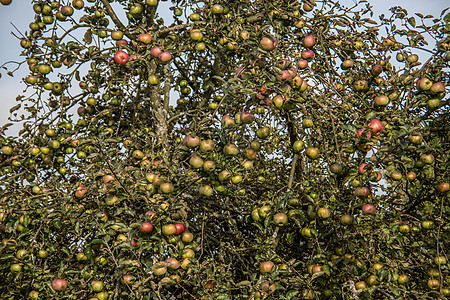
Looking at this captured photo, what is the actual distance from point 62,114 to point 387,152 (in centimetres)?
271

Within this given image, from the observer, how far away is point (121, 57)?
352cm

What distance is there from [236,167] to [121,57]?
1429 mm

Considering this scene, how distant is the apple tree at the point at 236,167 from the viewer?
277cm

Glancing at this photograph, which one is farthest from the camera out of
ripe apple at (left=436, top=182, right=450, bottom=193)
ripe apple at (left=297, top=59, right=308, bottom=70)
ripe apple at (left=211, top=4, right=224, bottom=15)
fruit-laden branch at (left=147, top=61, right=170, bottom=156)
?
fruit-laden branch at (left=147, top=61, right=170, bottom=156)

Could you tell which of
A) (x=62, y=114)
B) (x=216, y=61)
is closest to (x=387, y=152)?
(x=216, y=61)

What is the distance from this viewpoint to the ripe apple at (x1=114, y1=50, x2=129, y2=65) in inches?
138

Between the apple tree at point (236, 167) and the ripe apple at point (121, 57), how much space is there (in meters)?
0.02

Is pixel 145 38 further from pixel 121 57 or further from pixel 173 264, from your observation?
pixel 173 264

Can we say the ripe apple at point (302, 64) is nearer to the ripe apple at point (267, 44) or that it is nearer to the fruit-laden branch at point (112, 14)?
the ripe apple at point (267, 44)

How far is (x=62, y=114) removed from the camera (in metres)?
3.81

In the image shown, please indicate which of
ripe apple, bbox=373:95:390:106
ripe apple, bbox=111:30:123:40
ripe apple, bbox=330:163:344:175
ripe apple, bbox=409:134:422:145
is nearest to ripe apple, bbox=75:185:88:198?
ripe apple, bbox=111:30:123:40

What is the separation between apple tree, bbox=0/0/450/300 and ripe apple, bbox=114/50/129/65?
0.02 metres

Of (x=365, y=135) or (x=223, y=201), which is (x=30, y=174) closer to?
(x=223, y=201)

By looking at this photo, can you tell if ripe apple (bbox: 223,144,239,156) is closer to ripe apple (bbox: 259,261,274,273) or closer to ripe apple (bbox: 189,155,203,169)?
ripe apple (bbox: 189,155,203,169)
